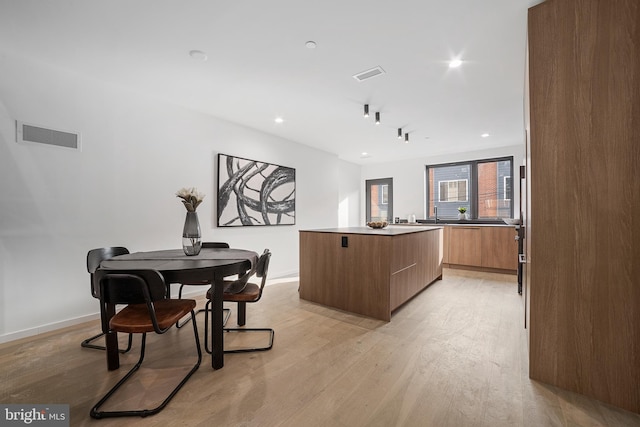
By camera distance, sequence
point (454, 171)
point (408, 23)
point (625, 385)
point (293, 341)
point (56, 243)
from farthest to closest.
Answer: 1. point (454, 171)
2. point (56, 243)
3. point (293, 341)
4. point (408, 23)
5. point (625, 385)

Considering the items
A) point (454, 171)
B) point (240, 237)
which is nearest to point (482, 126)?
point (454, 171)

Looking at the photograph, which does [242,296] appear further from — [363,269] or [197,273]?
[363,269]

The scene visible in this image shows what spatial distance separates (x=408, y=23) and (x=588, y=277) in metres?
2.10

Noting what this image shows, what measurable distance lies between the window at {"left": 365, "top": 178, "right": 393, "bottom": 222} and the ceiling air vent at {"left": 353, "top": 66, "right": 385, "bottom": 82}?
15.5 ft

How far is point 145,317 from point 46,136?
2.23m

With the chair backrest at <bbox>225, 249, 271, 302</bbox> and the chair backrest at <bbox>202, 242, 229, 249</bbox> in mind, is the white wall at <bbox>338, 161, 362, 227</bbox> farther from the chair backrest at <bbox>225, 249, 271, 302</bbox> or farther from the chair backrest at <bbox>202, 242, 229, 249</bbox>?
the chair backrest at <bbox>225, 249, 271, 302</bbox>

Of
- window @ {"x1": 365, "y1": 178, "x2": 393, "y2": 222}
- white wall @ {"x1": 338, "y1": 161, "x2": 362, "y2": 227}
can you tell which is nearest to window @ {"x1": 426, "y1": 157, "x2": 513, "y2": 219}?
window @ {"x1": 365, "y1": 178, "x2": 393, "y2": 222}

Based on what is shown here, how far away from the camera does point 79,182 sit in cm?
284

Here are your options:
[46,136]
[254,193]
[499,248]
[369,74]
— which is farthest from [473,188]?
[46,136]

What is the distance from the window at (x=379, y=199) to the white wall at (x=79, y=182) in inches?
184

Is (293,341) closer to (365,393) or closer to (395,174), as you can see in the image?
(365,393)

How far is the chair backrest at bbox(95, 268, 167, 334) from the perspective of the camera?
5.43 ft

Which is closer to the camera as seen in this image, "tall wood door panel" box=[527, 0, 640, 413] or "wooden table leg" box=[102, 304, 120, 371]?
"tall wood door panel" box=[527, 0, 640, 413]

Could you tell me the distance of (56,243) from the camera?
107 inches
